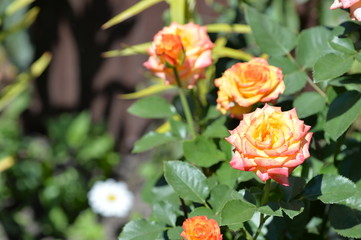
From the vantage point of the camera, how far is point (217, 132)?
114 centimetres

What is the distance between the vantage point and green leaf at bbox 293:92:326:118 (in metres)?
1.10

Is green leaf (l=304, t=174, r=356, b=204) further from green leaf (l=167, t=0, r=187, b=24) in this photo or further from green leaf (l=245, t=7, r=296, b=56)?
green leaf (l=167, t=0, r=187, b=24)

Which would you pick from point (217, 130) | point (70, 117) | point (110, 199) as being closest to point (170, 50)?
point (217, 130)

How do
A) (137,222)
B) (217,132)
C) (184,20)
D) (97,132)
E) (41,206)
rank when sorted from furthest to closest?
(97,132) → (41,206) → (184,20) → (217,132) → (137,222)

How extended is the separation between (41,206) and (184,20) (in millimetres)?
1615

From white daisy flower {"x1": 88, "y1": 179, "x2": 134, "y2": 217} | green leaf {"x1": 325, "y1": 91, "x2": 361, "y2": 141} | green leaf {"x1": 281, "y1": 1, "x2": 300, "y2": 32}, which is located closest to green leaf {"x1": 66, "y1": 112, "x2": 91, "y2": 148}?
white daisy flower {"x1": 88, "y1": 179, "x2": 134, "y2": 217}

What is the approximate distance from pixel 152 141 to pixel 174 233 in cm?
26

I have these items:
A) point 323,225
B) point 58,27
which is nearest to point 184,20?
point 323,225

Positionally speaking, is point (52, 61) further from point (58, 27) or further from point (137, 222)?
point (137, 222)

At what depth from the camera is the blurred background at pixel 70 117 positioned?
9.11ft

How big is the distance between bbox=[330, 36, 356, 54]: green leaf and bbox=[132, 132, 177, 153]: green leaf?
14.4 inches

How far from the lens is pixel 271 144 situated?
834 mm

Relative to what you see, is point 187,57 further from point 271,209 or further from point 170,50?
point 271,209

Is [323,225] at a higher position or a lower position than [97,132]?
higher
